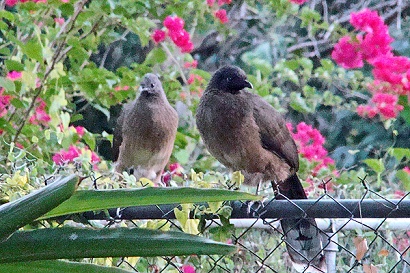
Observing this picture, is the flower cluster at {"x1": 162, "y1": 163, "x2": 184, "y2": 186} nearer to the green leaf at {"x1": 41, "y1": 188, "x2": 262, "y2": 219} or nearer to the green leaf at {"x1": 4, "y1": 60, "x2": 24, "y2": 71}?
the green leaf at {"x1": 4, "y1": 60, "x2": 24, "y2": 71}

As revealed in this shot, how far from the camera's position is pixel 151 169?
4.69 metres

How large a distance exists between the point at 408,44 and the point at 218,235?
5146 mm

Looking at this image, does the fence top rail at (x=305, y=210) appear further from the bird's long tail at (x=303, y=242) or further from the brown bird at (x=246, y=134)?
the brown bird at (x=246, y=134)

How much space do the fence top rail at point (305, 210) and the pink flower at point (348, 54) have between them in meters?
2.85

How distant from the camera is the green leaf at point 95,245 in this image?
1.33m

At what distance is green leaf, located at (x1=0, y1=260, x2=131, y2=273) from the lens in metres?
1.37

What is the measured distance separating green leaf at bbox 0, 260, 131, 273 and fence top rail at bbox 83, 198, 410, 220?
0.71 metres

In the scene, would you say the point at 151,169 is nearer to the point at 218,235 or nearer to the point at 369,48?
the point at 369,48

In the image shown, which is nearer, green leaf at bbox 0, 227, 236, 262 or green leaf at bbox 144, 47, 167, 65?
green leaf at bbox 0, 227, 236, 262

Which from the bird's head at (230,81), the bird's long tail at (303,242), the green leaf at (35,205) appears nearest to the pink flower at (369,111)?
the bird's head at (230,81)

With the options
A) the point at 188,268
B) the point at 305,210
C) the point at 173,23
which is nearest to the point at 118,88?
the point at 173,23

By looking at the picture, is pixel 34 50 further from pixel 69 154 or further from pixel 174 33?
pixel 174 33

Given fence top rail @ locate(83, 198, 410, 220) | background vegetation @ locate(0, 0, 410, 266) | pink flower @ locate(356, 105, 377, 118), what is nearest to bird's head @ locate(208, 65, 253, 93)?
background vegetation @ locate(0, 0, 410, 266)

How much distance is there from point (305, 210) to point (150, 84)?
2545 mm
